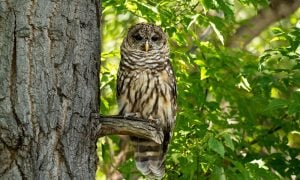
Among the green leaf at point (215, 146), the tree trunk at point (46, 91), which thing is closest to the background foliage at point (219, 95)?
the green leaf at point (215, 146)

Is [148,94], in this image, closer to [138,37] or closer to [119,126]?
[138,37]

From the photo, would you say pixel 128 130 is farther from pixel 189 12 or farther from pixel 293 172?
pixel 293 172

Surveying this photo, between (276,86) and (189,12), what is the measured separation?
770 millimetres

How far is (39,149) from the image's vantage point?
101 inches

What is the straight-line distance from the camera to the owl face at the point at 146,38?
408 cm

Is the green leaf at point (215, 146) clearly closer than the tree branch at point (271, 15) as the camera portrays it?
Yes

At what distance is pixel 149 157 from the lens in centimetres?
390

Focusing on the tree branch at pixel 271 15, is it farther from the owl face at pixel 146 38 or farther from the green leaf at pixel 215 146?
the green leaf at pixel 215 146

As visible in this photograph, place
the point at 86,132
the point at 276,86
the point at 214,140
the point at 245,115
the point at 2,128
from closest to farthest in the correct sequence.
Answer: the point at 2,128, the point at 86,132, the point at 214,140, the point at 276,86, the point at 245,115

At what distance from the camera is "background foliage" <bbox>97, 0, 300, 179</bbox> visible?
390 cm

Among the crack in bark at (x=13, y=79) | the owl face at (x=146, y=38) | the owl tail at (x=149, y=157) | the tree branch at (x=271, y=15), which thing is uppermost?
the tree branch at (x=271, y=15)

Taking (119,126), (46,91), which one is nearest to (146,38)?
(119,126)

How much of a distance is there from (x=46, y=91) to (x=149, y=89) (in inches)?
55.8

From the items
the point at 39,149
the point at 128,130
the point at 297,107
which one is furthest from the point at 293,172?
the point at 39,149
